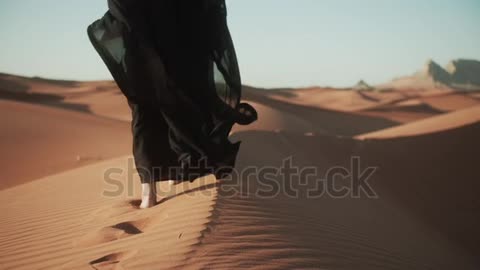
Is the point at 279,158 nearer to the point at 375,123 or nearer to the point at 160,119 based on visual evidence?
the point at 160,119

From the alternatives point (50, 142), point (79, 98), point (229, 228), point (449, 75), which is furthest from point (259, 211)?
point (449, 75)

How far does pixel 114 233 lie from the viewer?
384 centimetres

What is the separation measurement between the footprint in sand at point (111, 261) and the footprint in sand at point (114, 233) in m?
0.44

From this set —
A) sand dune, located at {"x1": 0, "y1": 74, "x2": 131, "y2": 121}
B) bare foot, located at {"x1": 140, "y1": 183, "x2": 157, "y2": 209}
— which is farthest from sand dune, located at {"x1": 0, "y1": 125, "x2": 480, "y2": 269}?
sand dune, located at {"x1": 0, "y1": 74, "x2": 131, "y2": 121}

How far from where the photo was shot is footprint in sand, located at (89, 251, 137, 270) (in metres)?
3.10

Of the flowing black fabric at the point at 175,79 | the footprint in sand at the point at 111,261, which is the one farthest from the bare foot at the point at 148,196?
the footprint in sand at the point at 111,261

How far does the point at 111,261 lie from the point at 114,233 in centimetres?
66

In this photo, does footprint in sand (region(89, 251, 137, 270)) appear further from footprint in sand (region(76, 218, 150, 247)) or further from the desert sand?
footprint in sand (region(76, 218, 150, 247))

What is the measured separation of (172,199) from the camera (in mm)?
4723

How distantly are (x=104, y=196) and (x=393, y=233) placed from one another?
3153 millimetres

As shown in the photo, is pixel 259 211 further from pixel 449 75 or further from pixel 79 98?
pixel 449 75

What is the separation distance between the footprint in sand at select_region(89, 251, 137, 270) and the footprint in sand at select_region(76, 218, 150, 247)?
0.44 metres

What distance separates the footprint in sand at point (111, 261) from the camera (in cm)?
310

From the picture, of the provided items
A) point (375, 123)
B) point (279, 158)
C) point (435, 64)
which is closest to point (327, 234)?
point (279, 158)
